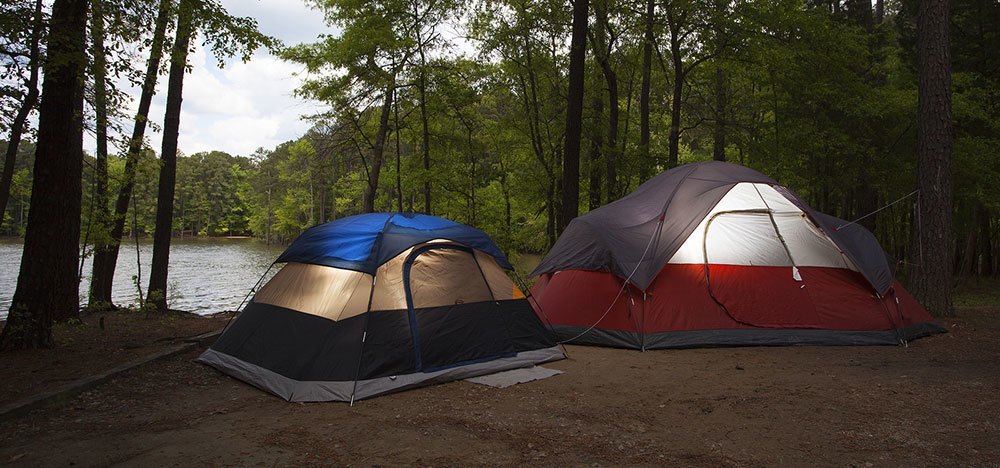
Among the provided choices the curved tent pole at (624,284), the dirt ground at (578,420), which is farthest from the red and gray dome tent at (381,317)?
the curved tent pole at (624,284)

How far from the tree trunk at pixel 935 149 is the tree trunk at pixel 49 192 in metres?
10.6

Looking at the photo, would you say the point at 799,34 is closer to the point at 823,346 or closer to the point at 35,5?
the point at 823,346

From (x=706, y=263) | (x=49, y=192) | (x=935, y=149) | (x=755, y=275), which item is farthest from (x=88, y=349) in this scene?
(x=935, y=149)

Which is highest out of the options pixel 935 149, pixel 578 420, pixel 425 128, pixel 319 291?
pixel 425 128

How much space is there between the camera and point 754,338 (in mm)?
7008

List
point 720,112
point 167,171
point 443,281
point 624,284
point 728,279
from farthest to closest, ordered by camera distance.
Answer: point 720,112
point 167,171
point 728,279
point 624,284
point 443,281

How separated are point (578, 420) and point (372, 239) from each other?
282cm

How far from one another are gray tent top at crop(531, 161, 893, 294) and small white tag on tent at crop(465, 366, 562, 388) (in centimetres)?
180

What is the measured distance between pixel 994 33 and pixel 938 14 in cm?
872

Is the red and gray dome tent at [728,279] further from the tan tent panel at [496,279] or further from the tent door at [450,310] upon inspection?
the tent door at [450,310]

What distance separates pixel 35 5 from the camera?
757 centimetres

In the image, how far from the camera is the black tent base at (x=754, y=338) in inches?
272

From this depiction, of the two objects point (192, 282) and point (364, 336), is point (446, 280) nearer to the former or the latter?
point (364, 336)

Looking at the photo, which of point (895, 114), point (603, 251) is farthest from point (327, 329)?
point (895, 114)
